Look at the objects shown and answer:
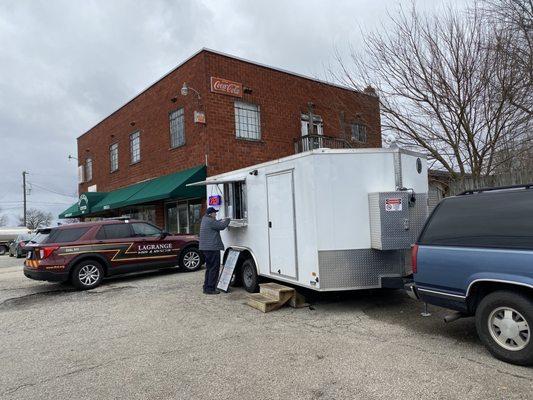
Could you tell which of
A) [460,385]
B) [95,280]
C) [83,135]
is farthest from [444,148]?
[83,135]

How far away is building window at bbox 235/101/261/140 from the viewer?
17.4 metres

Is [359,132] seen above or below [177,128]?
below

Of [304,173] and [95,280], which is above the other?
[304,173]

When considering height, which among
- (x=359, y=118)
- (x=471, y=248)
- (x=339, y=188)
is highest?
(x=359, y=118)

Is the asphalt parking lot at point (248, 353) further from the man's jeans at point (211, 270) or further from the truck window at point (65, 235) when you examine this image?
the truck window at point (65, 235)

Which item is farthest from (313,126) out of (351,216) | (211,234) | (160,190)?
(351,216)

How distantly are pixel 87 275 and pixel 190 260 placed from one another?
9.86 ft

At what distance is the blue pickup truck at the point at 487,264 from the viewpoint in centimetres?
437

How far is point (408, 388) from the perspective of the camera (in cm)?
404

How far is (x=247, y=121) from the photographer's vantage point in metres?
17.7

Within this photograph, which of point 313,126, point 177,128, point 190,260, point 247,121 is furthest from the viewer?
point 313,126

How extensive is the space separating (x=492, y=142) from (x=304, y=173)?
20.5 feet

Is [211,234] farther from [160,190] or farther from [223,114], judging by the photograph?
[160,190]

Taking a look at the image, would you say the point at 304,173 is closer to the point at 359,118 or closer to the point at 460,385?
the point at 460,385
